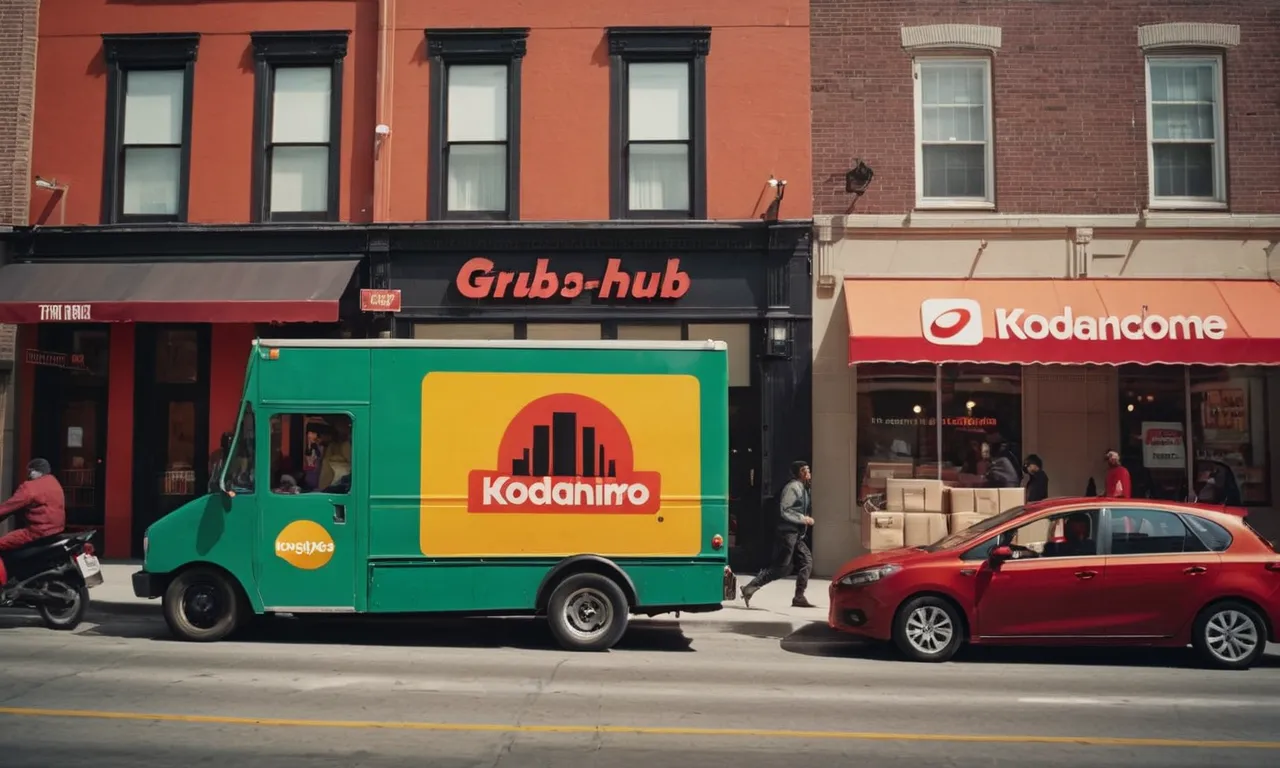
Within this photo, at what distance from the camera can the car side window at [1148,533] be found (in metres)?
9.49

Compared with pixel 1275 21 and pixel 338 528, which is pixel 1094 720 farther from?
pixel 1275 21

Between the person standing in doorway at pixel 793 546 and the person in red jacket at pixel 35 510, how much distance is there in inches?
304

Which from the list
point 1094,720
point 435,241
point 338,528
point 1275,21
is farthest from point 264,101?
point 1275,21

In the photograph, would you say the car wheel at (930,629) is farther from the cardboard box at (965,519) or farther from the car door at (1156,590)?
the cardboard box at (965,519)

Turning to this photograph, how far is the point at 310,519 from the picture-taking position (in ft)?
32.2

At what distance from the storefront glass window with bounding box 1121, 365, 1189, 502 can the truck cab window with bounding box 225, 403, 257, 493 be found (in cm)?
1216

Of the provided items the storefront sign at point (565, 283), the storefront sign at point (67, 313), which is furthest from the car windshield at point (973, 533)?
the storefront sign at point (67, 313)

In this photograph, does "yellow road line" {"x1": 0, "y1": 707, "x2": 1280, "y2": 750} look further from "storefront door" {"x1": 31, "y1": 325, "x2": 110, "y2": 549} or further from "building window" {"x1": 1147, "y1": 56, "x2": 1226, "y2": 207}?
"building window" {"x1": 1147, "y1": 56, "x2": 1226, "y2": 207}

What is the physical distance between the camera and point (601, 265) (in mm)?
15453

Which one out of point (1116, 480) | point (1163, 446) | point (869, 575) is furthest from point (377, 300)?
point (1163, 446)

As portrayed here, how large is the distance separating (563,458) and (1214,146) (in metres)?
11.8

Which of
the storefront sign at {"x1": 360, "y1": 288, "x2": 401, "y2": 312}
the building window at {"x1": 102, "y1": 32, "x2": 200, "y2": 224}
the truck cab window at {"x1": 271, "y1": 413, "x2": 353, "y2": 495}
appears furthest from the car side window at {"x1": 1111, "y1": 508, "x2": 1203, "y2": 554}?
the building window at {"x1": 102, "y1": 32, "x2": 200, "y2": 224}

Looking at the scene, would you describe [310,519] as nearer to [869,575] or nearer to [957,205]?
[869,575]

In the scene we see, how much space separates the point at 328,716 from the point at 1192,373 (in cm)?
1340
